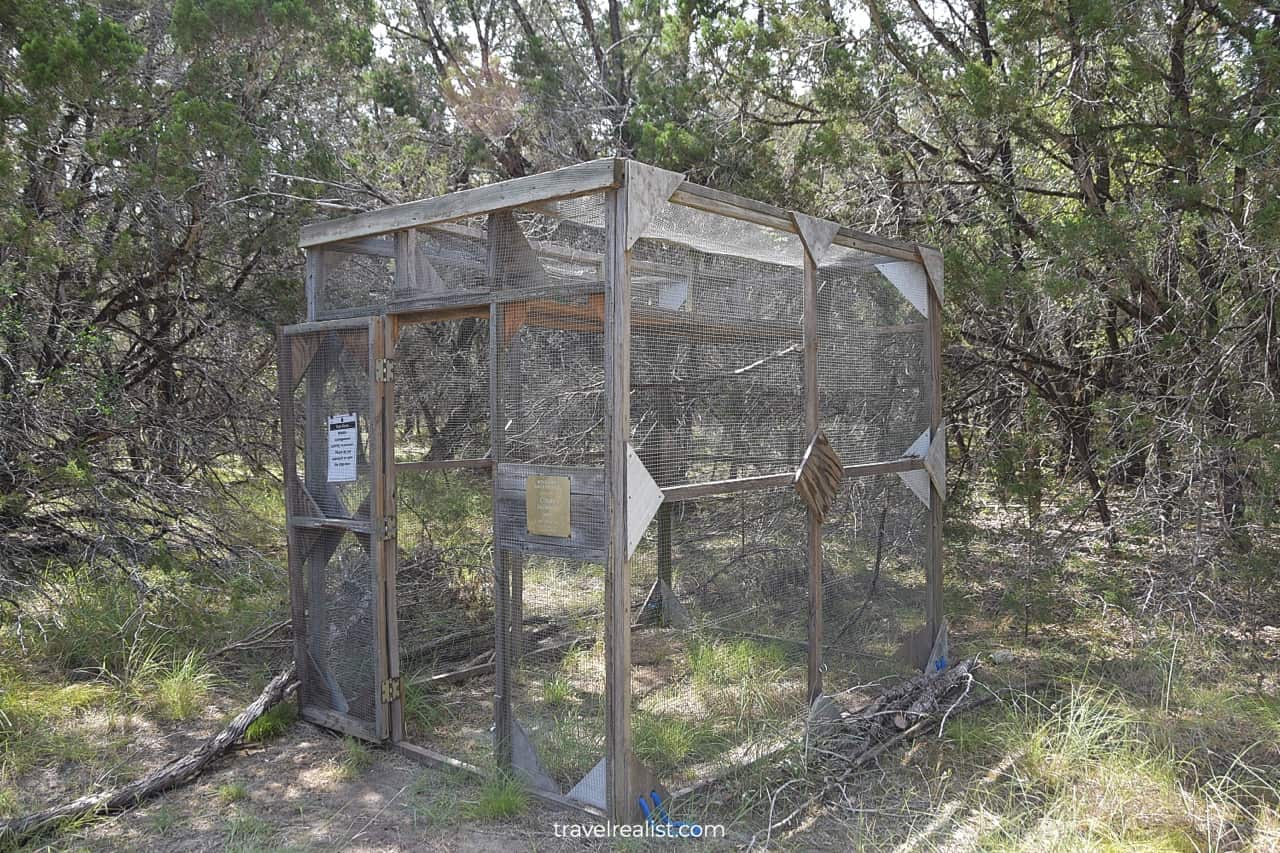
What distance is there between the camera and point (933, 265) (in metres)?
5.17

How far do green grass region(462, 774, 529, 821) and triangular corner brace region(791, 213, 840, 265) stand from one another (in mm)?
2654

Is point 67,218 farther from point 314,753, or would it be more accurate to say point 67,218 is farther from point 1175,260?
point 1175,260

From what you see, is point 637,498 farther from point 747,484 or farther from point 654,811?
point 654,811

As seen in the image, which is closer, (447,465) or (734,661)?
(734,661)

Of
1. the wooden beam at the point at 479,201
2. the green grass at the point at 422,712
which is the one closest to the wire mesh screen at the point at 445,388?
the wooden beam at the point at 479,201

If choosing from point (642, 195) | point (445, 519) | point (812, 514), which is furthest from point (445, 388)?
point (642, 195)

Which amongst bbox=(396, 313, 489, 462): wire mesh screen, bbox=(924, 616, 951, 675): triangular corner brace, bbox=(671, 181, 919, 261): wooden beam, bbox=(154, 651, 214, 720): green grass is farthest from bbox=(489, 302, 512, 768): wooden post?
bbox=(924, 616, 951, 675): triangular corner brace

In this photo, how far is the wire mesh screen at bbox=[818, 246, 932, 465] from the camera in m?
4.41

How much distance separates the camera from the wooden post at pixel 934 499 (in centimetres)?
520

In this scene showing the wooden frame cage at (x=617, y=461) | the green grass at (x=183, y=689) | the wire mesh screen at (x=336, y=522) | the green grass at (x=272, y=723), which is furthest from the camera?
the green grass at (x=183, y=689)

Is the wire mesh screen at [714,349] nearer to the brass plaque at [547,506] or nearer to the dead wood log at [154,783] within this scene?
the brass plaque at [547,506]

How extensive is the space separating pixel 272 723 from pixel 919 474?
3665 millimetres

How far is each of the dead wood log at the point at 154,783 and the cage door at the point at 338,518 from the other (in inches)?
7.6

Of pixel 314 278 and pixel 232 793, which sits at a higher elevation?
pixel 314 278
